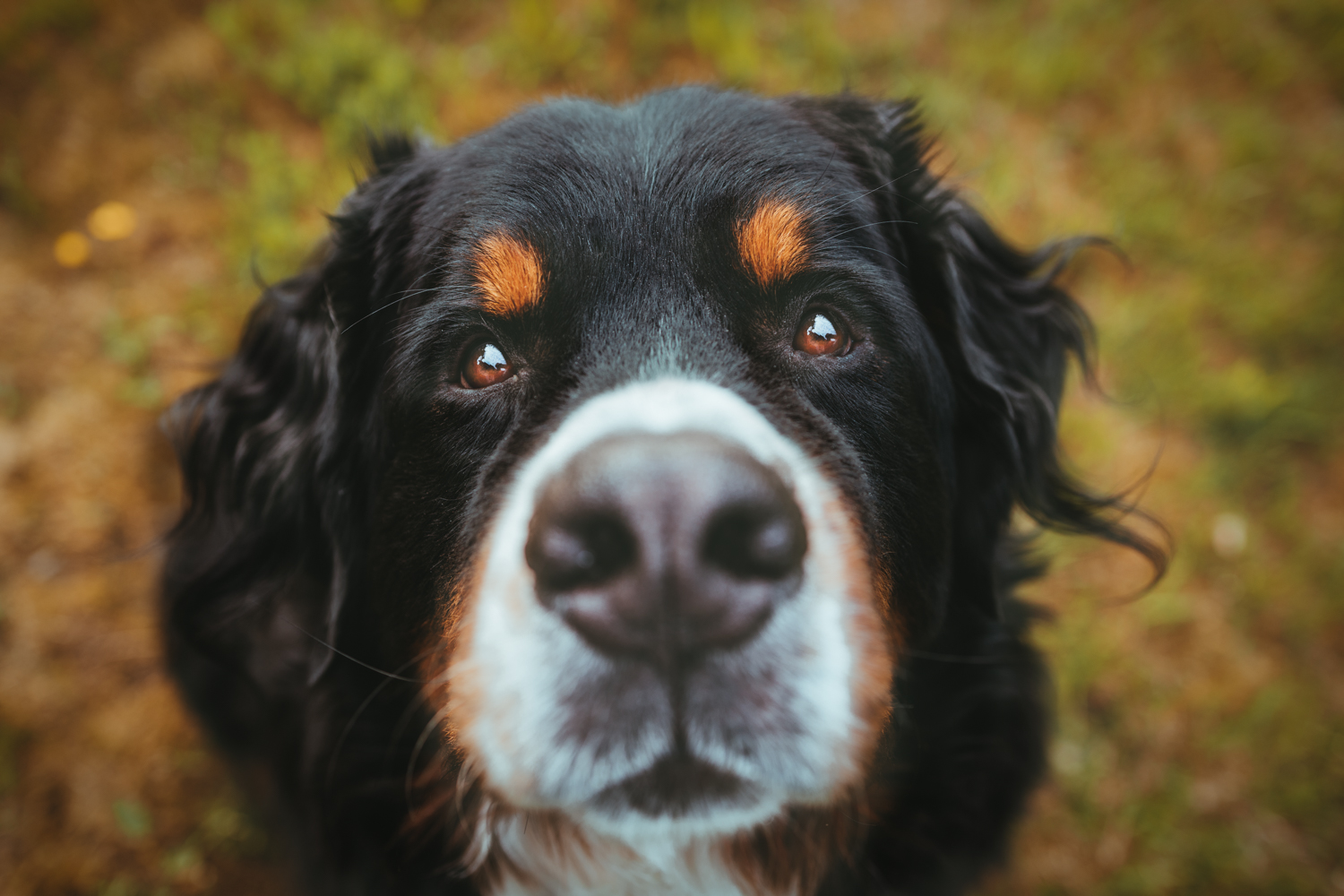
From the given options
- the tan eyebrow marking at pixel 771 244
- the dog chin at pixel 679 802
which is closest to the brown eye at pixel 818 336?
the tan eyebrow marking at pixel 771 244

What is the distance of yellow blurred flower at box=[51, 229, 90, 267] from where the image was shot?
10.9ft

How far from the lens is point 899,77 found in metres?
3.80

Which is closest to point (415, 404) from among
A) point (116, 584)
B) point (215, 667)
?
point (215, 667)

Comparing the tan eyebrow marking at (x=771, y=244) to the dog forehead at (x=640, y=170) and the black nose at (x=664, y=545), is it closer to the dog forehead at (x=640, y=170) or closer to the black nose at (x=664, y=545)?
the dog forehead at (x=640, y=170)

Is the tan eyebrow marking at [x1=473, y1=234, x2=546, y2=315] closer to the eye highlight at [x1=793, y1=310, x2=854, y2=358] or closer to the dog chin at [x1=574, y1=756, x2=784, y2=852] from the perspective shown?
the eye highlight at [x1=793, y1=310, x2=854, y2=358]

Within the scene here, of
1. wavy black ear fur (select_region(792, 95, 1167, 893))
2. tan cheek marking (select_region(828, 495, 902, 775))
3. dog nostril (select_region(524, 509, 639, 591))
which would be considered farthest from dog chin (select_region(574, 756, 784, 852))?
wavy black ear fur (select_region(792, 95, 1167, 893))

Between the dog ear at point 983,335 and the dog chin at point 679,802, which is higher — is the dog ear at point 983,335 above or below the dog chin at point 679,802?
above

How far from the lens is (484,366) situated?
5.16ft

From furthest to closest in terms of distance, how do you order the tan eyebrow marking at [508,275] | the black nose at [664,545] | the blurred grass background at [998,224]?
the blurred grass background at [998,224] → the tan eyebrow marking at [508,275] → the black nose at [664,545]

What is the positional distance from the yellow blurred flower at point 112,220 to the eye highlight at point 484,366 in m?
2.73

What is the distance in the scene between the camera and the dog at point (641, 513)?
1179 mm

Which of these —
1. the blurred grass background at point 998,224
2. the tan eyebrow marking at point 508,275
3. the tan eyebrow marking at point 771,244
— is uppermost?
the tan eyebrow marking at point 771,244

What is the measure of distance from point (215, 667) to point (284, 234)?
186 centimetres

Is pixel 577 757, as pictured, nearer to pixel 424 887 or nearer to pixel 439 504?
pixel 439 504
